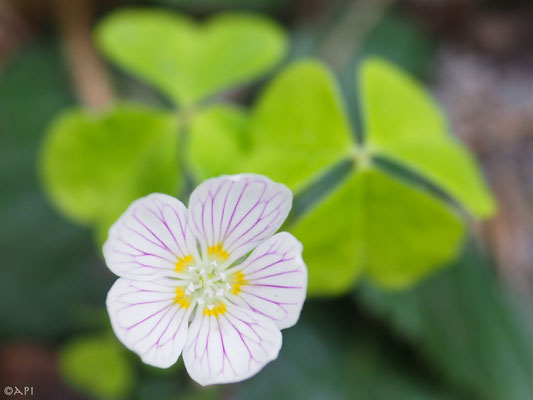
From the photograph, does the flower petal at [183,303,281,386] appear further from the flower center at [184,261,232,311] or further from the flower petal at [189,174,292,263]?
the flower petal at [189,174,292,263]

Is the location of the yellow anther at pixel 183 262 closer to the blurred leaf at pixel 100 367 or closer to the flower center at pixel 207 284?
the flower center at pixel 207 284

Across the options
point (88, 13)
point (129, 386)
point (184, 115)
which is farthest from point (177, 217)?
point (88, 13)

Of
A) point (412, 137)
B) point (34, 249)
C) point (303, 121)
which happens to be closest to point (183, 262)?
point (303, 121)

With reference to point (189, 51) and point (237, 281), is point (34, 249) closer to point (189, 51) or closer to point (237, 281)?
point (189, 51)

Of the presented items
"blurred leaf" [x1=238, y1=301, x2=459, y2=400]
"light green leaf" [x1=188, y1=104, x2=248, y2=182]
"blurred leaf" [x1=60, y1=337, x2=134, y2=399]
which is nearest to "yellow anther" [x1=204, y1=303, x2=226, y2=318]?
"light green leaf" [x1=188, y1=104, x2=248, y2=182]

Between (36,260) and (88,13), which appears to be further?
→ (88,13)

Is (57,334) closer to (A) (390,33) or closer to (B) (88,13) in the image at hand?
(B) (88,13)
